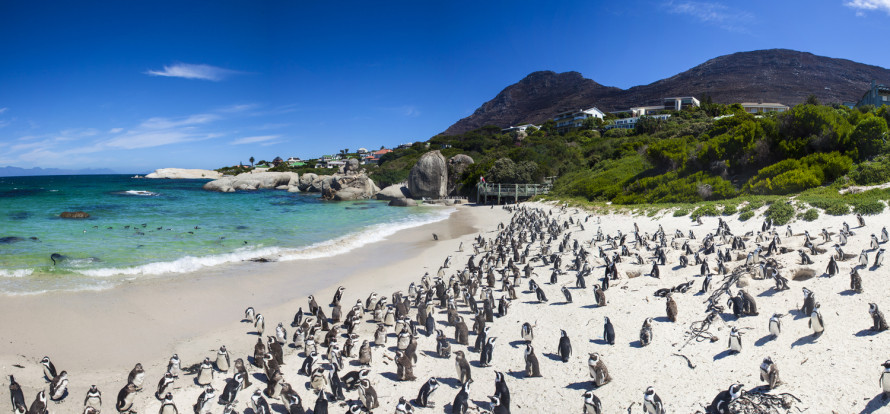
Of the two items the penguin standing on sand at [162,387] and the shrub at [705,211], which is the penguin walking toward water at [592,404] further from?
the shrub at [705,211]

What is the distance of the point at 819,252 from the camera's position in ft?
34.7

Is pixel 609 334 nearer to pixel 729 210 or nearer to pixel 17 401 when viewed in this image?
pixel 17 401

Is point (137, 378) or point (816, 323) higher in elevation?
point (816, 323)

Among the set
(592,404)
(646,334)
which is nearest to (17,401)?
(592,404)

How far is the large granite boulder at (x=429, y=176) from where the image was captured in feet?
158

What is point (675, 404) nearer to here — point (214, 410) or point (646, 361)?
point (646, 361)

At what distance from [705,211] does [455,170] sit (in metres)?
35.4

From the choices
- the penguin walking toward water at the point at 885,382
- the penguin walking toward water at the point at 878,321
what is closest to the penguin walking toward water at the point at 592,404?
the penguin walking toward water at the point at 885,382

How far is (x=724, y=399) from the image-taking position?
17.4ft

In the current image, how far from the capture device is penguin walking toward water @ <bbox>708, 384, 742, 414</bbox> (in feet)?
17.2

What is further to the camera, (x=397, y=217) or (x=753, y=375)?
(x=397, y=217)

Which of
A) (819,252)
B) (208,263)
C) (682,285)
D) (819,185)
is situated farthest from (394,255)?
(819,185)

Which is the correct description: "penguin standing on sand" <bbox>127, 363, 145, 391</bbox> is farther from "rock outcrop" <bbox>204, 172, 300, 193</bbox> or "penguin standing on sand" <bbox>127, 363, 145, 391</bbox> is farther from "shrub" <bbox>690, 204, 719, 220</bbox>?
"rock outcrop" <bbox>204, 172, 300, 193</bbox>

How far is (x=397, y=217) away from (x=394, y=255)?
1471cm
